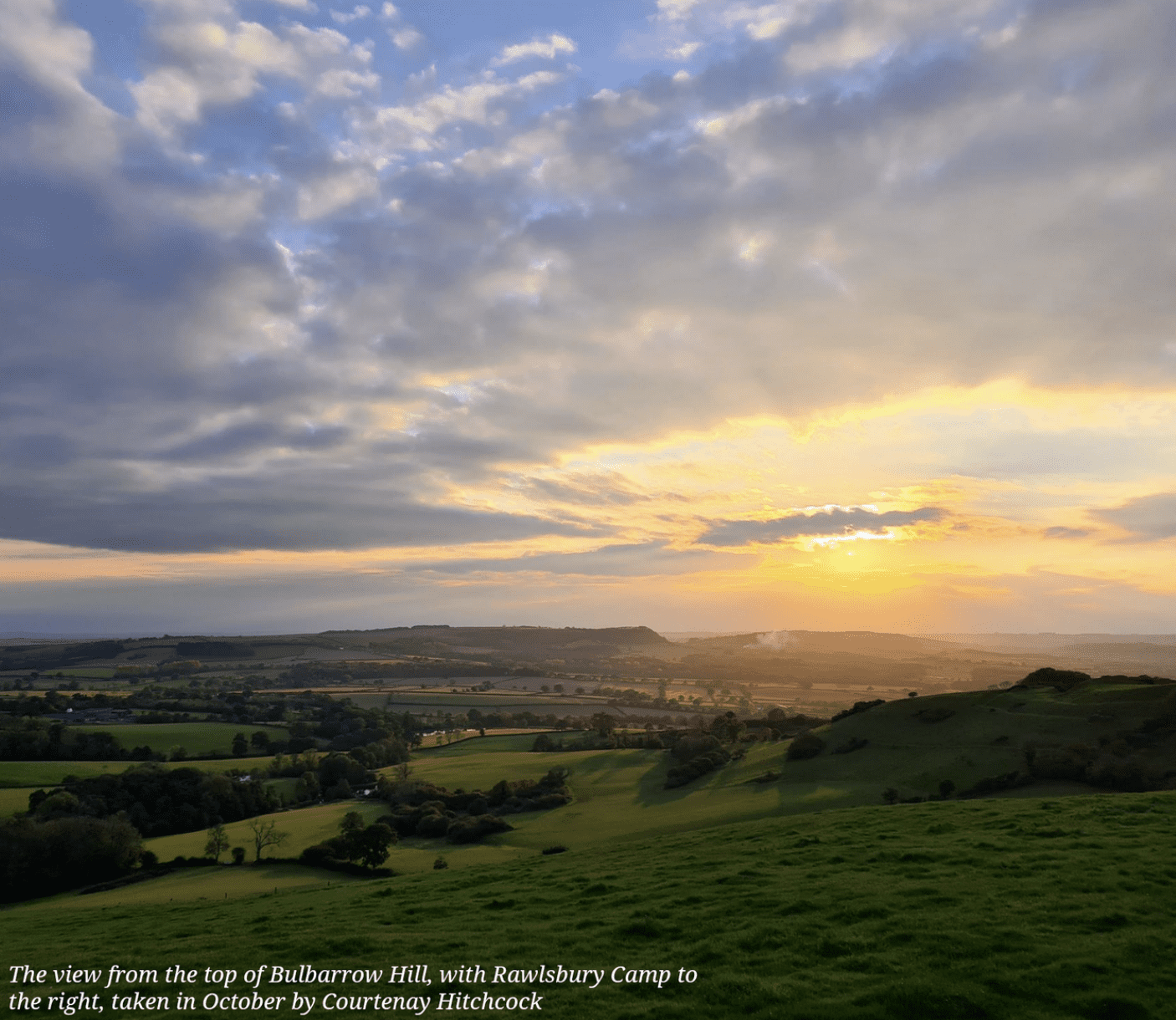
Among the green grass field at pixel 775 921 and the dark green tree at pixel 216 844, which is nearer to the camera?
the green grass field at pixel 775 921

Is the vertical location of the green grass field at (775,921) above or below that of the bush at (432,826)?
above

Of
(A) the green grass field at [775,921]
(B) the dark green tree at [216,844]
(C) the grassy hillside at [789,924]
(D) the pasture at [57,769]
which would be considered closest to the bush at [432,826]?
(B) the dark green tree at [216,844]

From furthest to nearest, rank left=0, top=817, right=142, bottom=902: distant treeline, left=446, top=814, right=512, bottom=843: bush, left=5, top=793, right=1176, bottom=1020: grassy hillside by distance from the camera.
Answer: left=446, top=814, right=512, bottom=843: bush, left=0, top=817, right=142, bottom=902: distant treeline, left=5, top=793, right=1176, bottom=1020: grassy hillside

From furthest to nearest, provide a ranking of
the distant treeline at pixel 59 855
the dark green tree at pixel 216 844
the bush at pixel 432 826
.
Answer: the bush at pixel 432 826, the dark green tree at pixel 216 844, the distant treeline at pixel 59 855

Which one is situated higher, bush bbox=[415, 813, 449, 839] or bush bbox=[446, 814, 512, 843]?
bush bbox=[446, 814, 512, 843]

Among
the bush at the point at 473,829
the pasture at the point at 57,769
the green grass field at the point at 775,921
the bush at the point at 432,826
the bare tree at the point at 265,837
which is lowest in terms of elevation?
the pasture at the point at 57,769

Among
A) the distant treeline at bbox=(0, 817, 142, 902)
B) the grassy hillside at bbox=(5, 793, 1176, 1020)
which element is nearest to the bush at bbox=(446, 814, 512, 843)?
the distant treeline at bbox=(0, 817, 142, 902)

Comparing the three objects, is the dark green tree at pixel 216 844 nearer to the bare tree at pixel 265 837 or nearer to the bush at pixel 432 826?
the bare tree at pixel 265 837

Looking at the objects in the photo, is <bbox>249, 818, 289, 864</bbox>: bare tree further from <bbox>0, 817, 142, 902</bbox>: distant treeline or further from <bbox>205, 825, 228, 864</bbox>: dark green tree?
<bbox>0, 817, 142, 902</bbox>: distant treeline

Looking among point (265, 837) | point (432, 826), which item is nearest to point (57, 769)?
point (265, 837)
